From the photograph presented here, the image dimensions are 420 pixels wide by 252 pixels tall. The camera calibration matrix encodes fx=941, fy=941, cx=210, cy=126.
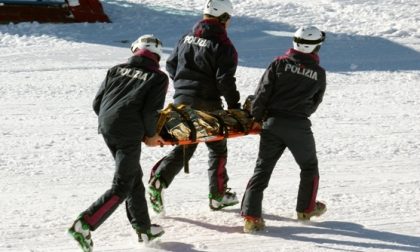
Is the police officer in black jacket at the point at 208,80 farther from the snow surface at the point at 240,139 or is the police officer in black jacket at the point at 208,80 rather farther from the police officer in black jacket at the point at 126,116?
the police officer in black jacket at the point at 126,116

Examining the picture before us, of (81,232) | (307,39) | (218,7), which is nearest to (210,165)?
(218,7)

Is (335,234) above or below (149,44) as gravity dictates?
below

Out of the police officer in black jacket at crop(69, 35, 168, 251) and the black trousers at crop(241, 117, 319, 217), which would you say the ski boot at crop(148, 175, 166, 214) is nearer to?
the black trousers at crop(241, 117, 319, 217)

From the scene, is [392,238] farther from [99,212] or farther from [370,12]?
[370,12]

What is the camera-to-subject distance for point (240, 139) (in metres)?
9.66

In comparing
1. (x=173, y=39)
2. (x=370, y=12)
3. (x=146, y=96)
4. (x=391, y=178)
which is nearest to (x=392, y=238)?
(x=391, y=178)

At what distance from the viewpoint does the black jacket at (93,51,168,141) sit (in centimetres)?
629

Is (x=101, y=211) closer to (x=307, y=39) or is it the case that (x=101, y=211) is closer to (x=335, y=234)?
(x=335, y=234)

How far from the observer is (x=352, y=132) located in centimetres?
996

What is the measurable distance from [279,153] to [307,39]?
887mm

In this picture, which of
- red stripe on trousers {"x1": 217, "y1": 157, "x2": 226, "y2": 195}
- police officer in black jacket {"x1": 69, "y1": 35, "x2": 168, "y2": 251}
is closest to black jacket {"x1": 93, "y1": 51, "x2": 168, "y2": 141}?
police officer in black jacket {"x1": 69, "y1": 35, "x2": 168, "y2": 251}

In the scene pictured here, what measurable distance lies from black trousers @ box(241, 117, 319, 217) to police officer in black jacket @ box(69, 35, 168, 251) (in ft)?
3.13

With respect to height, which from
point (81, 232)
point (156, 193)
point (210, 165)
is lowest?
point (156, 193)

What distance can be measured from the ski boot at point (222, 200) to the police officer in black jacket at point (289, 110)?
0.49 metres
